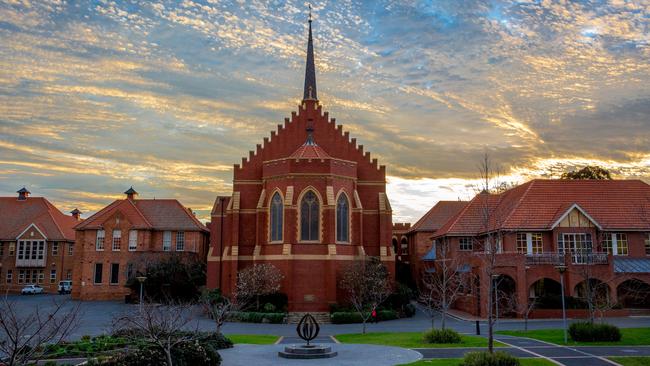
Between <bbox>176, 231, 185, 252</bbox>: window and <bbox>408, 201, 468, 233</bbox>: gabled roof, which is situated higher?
<bbox>408, 201, 468, 233</bbox>: gabled roof

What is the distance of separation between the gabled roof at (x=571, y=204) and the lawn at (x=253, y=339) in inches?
780

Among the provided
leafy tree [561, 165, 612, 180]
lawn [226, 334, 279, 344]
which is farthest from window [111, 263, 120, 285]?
leafy tree [561, 165, 612, 180]

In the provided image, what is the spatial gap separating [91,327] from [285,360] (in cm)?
1769

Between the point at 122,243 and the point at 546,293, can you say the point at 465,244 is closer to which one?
the point at 546,293

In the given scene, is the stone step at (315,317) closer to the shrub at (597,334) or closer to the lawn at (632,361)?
the shrub at (597,334)

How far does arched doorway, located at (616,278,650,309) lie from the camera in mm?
41938

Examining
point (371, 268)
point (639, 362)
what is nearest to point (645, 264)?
point (371, 268)

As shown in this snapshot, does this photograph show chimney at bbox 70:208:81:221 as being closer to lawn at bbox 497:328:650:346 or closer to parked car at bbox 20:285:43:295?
parked car at bbox 20:285:43:295

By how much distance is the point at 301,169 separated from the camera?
44438 mm

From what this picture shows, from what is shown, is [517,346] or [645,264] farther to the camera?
[645,264]

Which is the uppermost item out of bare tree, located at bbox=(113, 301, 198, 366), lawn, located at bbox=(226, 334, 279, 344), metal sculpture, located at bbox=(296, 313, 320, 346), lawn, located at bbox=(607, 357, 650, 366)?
bare tree, located at bbox=(113, 301, 198, 366)

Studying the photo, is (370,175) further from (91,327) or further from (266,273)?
(91,327)

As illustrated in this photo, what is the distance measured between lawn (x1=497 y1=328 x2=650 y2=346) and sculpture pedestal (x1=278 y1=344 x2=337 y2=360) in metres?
11.6

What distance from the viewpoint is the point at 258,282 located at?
40875 millimetres
